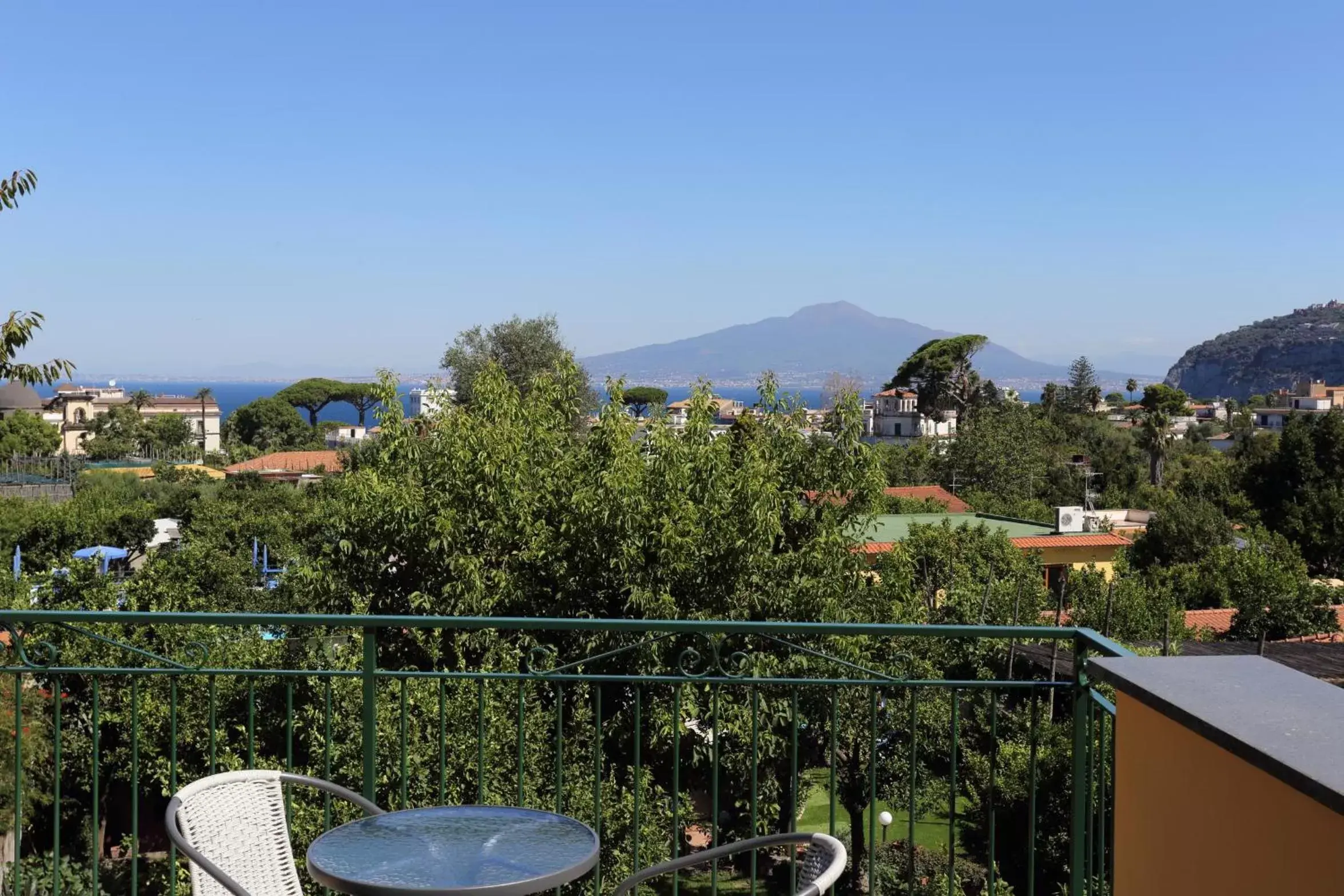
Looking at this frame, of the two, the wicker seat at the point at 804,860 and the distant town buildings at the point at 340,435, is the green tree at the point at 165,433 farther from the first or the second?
the wicker seat at the point at 804,860

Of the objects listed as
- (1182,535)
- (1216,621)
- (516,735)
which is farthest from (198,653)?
(1182,535)

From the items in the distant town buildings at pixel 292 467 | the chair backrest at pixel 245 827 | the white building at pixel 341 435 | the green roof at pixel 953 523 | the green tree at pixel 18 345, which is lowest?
the green roof at pixel 953 523

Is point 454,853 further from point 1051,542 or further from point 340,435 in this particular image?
point 340,435

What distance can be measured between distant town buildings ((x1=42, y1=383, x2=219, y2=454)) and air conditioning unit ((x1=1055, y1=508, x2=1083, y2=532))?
74.5 meters

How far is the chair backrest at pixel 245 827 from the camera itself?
9.15 feet

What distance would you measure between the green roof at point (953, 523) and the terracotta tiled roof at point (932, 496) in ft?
8.60

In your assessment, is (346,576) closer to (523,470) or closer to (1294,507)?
(523,470)

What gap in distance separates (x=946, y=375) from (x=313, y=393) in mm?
64866

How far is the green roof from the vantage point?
123 ft

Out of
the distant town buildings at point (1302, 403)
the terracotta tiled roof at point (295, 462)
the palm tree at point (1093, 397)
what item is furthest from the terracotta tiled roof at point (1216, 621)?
the distant town buildings at point (1302, 403)

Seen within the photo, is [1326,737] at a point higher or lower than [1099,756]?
higher

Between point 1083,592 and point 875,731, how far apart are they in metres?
28.5

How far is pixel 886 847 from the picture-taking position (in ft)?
61.5

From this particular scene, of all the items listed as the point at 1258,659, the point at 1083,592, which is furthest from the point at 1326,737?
the point at 1083,592
